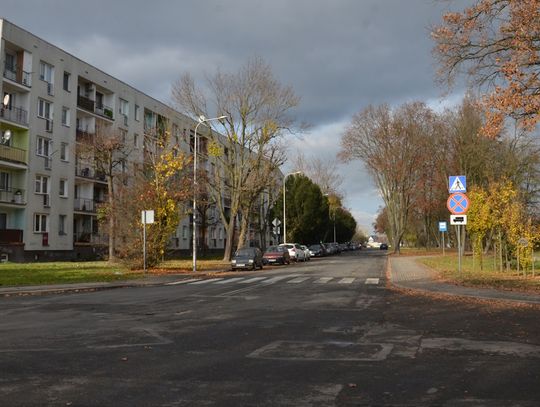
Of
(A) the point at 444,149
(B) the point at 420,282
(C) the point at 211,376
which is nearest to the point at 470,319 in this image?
(C) the point at 211,376

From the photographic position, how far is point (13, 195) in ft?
131

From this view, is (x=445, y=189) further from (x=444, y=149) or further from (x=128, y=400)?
(x=128, y=400)

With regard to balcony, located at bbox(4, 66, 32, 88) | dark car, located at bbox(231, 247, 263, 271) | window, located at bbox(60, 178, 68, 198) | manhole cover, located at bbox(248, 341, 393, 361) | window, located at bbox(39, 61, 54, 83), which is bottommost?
manhole cover, located at bbox(248, 341, 393, 361)

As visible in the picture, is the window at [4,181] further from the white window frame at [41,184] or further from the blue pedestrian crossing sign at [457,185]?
the blue pedestrian crossing sign at [457,185]

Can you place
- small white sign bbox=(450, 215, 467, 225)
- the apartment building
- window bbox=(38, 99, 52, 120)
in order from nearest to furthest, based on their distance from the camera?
small white sign bbox=(450, 215, 467, 225) < the apartment building < window bbox=(38, 99, 52, 120)

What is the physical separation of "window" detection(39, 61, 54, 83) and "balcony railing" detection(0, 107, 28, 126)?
3442 mm

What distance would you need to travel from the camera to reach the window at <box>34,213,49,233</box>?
4163 cm

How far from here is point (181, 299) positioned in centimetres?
1645

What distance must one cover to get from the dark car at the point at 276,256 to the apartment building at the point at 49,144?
11.2 metres

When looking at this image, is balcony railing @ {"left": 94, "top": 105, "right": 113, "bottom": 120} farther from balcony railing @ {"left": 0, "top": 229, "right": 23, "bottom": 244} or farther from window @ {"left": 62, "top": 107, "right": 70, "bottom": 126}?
balcony railing @ {"left": 0, "top": 229, "right": 23, "bottom": 244}

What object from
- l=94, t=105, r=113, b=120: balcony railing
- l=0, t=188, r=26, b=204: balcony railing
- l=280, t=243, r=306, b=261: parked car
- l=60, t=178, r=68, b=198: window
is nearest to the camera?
l=0, t=188, r=26, b=204: balcony railing

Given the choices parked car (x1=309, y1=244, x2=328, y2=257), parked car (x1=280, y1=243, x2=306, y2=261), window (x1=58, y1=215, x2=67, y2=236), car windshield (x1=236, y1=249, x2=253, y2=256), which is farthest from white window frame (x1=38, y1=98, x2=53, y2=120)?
parked car (x1=309, y1=244, x2=328, y2=257)

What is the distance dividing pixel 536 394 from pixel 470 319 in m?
6.03

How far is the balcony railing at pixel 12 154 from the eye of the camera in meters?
38.4
